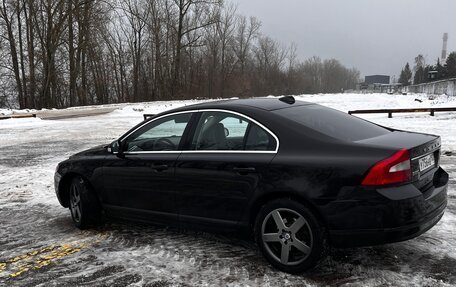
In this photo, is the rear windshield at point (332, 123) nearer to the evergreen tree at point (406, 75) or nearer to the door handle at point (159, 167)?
the door handle at point (159, 167)

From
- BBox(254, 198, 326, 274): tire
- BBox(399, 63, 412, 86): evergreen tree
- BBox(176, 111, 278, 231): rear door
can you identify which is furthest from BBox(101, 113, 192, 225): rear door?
BBox(399, 63, 412, 86): evergreen tree

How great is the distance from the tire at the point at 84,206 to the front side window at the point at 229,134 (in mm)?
1673

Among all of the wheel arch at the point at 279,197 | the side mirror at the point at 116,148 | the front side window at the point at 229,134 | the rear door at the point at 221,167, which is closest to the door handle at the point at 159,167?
the rear door at the point at 221,167

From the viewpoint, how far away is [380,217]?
11.0 feet

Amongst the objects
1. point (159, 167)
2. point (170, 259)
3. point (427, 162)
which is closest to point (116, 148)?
point (159, 167)

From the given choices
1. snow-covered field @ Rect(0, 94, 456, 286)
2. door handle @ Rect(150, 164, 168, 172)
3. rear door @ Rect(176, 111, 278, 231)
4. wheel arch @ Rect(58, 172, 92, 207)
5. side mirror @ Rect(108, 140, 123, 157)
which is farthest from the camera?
wheel arch @ Rect(58, 172, 92, 207)

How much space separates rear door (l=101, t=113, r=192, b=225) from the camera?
4.44 metres

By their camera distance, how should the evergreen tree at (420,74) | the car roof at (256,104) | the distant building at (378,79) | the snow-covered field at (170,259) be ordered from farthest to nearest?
the distant building at (378,79) → the evergreen tree at (420,74) → the car roof at (256,104) → the snow-covered field at (170,259)

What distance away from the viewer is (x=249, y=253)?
14.3 ft

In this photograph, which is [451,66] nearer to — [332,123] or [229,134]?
[332,123]

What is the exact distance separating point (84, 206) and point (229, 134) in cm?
212

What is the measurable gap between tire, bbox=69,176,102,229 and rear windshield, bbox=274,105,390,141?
2.53 meters

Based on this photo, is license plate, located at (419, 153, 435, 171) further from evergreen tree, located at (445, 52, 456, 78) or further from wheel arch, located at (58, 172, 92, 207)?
evergreen tree, located at (445, 52, 456, 78)

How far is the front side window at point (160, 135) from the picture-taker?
4.55m
